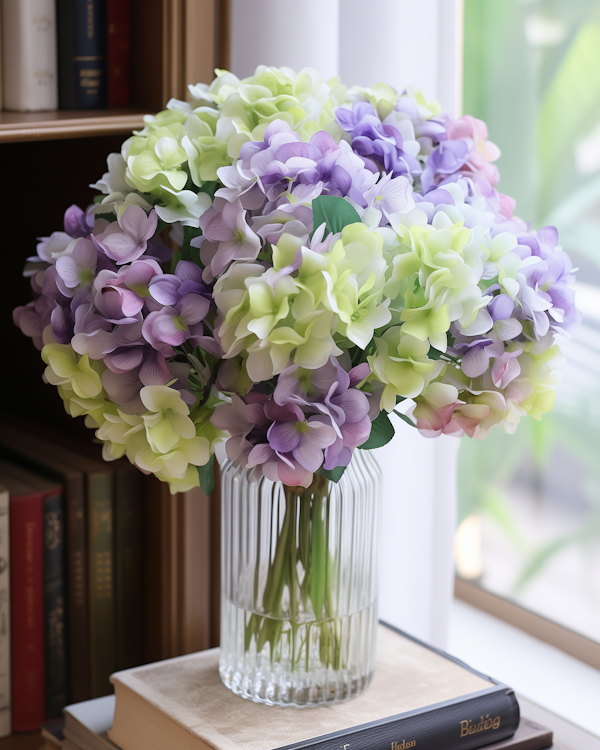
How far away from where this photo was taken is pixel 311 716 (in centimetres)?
81

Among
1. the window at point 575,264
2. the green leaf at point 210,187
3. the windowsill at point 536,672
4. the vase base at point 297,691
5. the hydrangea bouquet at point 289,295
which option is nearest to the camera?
the hydrangea bouquet at point 289,295

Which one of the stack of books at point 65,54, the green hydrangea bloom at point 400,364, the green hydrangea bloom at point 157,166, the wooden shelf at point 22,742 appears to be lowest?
the wooden shelf at point 22,742

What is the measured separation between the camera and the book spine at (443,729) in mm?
771

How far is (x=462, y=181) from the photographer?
751 millimetres

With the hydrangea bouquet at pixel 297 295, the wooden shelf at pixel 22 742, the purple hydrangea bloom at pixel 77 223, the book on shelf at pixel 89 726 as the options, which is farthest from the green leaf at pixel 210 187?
the wooden shelf at pixel 22 742

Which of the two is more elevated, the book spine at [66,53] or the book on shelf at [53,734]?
the book spine at [66,53]

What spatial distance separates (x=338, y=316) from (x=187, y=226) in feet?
0.60

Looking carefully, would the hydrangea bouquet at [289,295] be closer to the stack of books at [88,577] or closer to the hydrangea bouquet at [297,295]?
the hydrangea bouquet at [297,295]

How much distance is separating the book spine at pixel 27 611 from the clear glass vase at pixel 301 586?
9.1 inches

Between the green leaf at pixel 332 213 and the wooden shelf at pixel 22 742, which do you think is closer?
the green leaf at pixel 332 213

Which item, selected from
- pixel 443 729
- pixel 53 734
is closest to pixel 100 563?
pixel 53 734

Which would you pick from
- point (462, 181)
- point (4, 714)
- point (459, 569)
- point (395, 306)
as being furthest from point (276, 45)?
point (459, 569)

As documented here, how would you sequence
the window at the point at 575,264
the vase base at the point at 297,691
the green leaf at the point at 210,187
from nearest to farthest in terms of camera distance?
the green leaf at the point at 210,187
the vase base at the point at 297,691
the window at the point at 575,264

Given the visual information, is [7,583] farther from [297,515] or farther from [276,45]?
[276,45]
